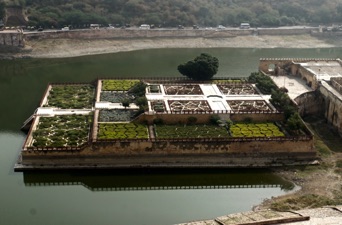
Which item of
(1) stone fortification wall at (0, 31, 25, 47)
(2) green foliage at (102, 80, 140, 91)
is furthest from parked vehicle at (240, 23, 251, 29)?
(2) green foliage at (102, 80, 140, 91)

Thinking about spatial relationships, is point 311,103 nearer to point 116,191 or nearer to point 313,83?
point 313,83

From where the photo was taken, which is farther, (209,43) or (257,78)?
(209,43)

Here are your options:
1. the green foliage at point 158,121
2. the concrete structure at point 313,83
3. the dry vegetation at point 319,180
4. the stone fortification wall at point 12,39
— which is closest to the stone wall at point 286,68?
the concrete structure at point 313,83

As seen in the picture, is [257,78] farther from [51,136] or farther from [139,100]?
[51,136]

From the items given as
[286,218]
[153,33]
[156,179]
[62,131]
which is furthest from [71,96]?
[153,33]

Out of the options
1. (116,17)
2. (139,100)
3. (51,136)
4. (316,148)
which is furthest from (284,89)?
(116,17)

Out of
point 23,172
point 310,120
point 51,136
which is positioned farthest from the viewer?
point 310,120

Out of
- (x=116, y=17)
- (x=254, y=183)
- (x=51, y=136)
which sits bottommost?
(x=254, y=183)
